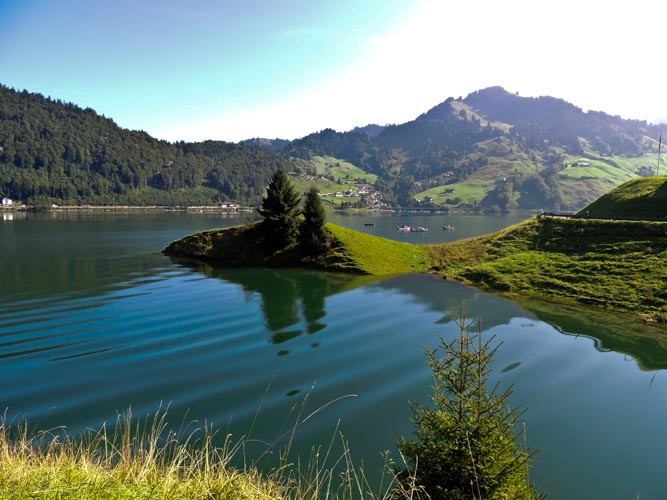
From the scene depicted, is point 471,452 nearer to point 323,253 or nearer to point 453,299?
point 453,299

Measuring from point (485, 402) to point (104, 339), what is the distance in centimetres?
2401

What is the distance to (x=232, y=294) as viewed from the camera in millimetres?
36344

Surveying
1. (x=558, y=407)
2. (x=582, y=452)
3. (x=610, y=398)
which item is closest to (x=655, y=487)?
(x=582, y=452)

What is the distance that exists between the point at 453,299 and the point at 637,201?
1536 inches

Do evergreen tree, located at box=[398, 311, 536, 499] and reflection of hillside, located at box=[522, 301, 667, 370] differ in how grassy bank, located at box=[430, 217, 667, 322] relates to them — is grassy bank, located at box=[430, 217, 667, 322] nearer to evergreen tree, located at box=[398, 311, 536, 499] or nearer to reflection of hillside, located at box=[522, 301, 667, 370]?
reflection of hillside, located at box=[522, 301, 667, 370]

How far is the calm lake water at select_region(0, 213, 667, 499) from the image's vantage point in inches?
550

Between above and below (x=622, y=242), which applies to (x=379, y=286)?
below

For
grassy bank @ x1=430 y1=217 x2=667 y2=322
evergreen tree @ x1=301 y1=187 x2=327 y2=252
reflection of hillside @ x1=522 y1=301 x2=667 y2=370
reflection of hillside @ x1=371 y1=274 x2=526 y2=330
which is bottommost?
reflection of hillside @ x1=522 y1=301 x2=667 y2=370

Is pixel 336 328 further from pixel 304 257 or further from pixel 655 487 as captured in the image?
pixel 304 257

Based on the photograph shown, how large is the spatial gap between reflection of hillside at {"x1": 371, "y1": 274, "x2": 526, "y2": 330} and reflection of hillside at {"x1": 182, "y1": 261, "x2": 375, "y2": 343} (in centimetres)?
476

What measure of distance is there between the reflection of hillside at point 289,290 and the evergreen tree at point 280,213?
22.7ft

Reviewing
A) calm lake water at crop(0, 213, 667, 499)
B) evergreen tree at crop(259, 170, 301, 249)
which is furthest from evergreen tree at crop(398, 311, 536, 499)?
evergreen tree at crop(259, 170, 301, 249)

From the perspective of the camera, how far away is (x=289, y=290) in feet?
128

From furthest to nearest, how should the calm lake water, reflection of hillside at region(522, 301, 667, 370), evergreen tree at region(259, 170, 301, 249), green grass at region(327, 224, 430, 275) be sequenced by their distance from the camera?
evergreen tree at region(259, 170, 301, 249), green grass at region(327, 224, 430, 275), reflection of hillside at region(522, 301, 667, 370), the calm lake water
